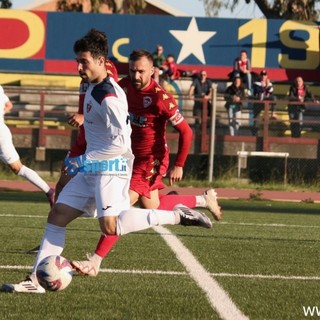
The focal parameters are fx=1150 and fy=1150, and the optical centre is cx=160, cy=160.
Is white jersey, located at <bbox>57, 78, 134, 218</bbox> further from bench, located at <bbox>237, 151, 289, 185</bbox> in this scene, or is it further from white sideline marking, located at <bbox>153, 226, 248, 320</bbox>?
bench, located at <bbox>237, 151, 289, 185</bbox>

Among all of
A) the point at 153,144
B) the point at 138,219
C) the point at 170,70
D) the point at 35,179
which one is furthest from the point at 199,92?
the point at 138,219

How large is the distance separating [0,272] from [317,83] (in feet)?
71.9

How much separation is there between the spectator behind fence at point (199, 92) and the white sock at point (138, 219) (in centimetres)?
1688

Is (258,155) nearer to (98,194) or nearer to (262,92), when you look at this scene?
(262,92)

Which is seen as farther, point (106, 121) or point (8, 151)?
point (8, 151)

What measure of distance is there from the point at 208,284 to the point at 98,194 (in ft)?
3.87

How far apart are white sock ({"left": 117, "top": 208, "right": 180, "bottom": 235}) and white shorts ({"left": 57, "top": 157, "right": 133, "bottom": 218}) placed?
0.19 feet

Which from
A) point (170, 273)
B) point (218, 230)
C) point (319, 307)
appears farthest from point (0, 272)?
point (218, 230)

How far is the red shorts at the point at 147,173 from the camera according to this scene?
10.5m

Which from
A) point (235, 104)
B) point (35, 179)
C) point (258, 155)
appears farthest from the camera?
point (235, 104)

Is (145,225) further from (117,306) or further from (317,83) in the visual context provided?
(317,83)

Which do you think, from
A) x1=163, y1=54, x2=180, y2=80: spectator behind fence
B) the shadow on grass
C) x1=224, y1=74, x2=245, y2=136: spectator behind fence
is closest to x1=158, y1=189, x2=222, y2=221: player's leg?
the shadow on grass

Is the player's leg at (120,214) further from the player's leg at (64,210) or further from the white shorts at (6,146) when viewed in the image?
the white shorts at (6,146)

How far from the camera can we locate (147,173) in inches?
419
